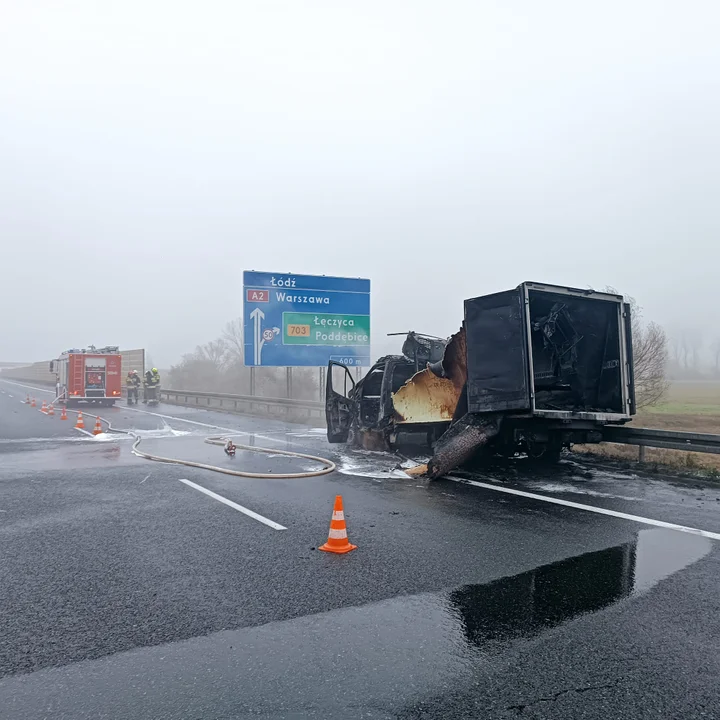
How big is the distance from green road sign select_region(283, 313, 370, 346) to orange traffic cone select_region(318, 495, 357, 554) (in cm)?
1592

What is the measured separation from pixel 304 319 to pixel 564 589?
17.6 meters

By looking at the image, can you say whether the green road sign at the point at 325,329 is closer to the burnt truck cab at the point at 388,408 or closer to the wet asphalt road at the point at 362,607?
the burnt truck cab at the point at 388,408

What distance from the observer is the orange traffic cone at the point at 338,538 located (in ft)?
17.9

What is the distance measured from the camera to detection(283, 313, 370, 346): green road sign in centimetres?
2131

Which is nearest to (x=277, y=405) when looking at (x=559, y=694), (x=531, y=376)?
(x=531, y=376)

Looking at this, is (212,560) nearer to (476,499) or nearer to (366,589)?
(366,589)

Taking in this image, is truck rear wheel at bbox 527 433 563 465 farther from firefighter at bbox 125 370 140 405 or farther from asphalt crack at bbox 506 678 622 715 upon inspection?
firefighter at bbox 125 370 140 405

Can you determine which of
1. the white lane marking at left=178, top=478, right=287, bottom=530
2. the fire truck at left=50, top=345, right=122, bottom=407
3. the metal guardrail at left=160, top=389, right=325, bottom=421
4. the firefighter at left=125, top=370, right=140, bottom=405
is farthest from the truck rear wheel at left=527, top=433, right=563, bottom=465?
the firefighter at left=125, top=370, right=140, bottom=405

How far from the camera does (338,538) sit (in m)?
5.51

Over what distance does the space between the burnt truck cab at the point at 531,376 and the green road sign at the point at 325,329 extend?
10169 millimetres

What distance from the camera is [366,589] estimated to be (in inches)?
179

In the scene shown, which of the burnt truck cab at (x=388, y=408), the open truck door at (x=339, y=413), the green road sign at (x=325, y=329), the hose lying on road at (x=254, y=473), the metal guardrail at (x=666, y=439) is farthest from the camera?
the green road sign at (x=325, y=329)

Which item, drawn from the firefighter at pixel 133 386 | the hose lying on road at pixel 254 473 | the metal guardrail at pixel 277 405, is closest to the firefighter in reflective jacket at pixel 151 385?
the metal guardrail at pixel 277 405

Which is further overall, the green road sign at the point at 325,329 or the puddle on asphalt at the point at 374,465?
the green road sign at the point at 325,329
